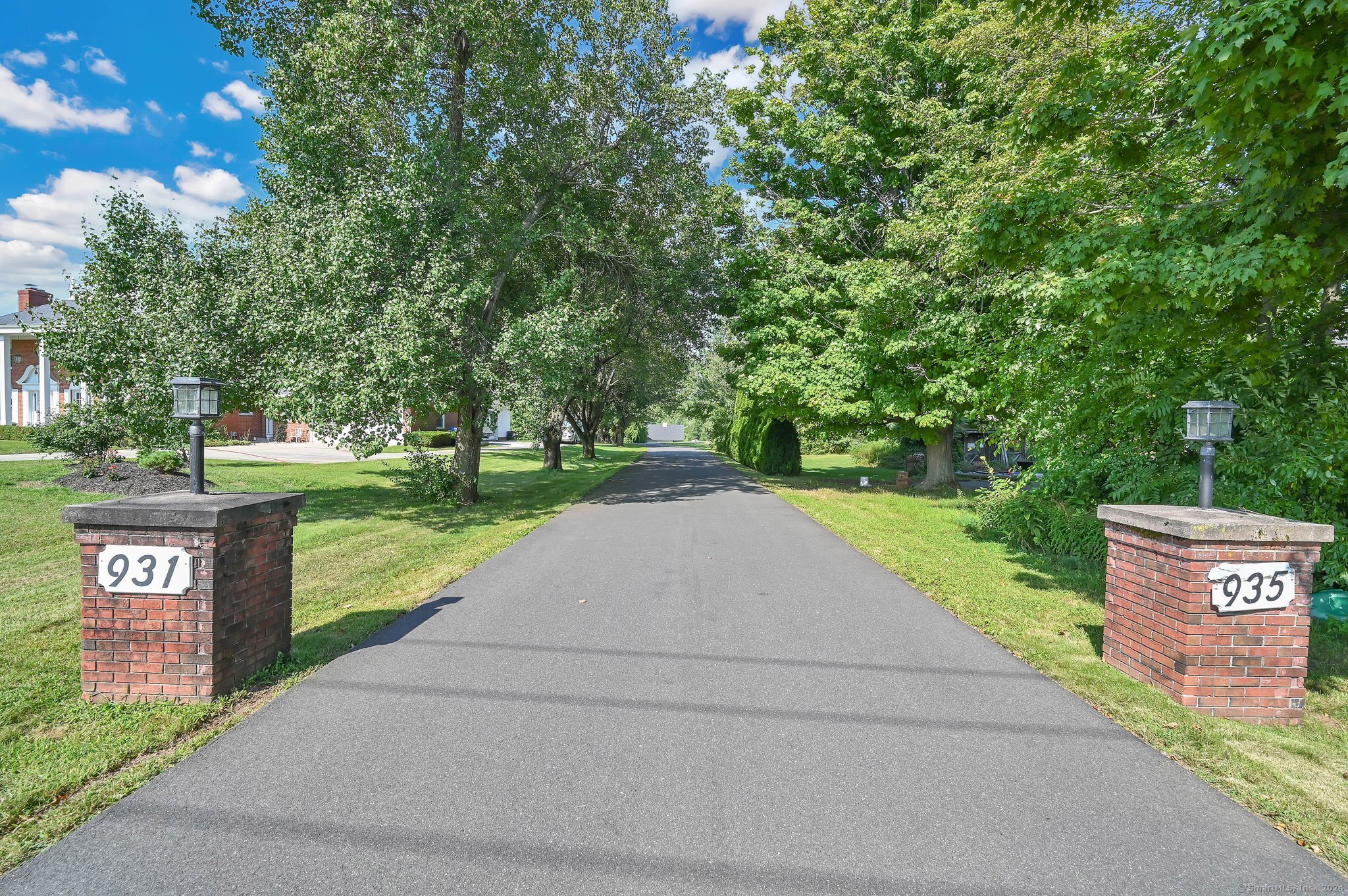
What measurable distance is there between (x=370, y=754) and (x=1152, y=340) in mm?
6498

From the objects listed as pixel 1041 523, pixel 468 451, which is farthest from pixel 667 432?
pixel 1041 523

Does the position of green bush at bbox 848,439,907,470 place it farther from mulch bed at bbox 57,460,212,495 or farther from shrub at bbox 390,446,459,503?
mulch bed at bbox 57,460,212,495

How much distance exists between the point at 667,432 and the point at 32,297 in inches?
2578

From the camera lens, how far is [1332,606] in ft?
17.6

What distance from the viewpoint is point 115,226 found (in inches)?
411

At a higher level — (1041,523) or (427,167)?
(427,167)

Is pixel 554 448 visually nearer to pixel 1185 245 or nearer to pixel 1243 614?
pixel 1185 245

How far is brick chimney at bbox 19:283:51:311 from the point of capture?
32.0 meters

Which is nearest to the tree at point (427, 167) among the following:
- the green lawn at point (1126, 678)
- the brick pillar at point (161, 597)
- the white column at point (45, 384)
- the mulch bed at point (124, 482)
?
the mulch bed at point (124, 482)

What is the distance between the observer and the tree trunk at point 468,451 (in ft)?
42.0

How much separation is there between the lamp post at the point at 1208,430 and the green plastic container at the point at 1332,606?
233 cm

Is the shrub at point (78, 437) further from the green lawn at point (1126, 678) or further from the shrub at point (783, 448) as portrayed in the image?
the shrub at point (783, 448)

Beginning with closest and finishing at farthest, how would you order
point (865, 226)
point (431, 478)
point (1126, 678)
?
point (1126, 678) → point (431, 478) → point (865, 226)

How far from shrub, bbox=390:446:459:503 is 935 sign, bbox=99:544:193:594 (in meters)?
8.98
